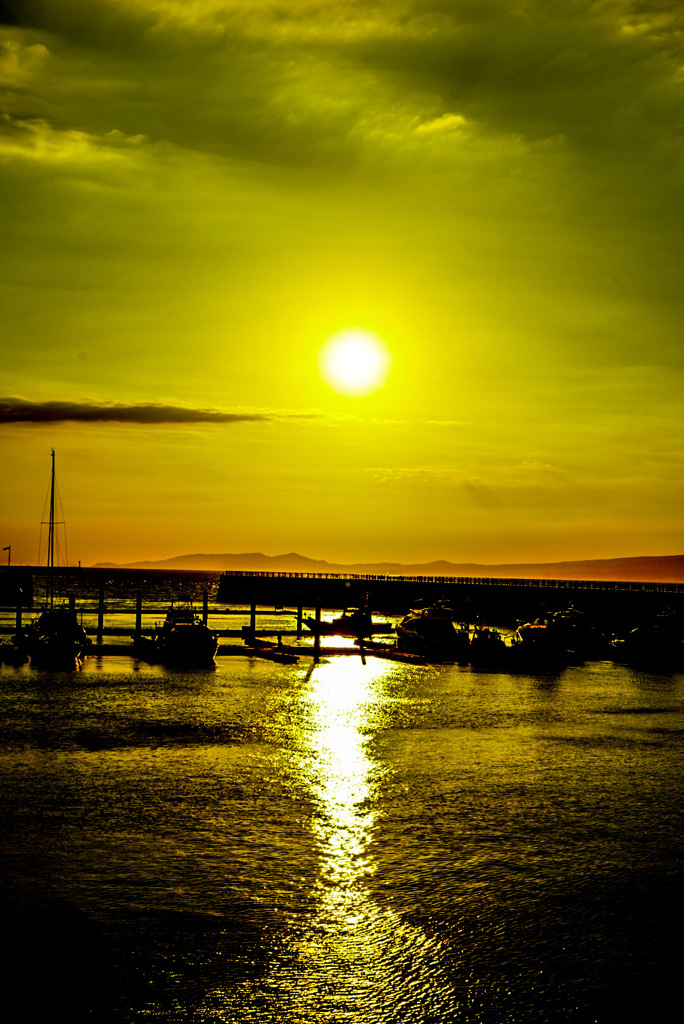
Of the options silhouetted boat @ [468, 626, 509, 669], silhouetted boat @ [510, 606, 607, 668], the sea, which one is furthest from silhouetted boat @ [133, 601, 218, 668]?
the sea

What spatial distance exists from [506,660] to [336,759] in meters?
41.9

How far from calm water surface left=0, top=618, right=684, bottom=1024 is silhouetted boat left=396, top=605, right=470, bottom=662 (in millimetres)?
34774

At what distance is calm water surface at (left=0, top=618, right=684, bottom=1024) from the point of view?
1543 cm

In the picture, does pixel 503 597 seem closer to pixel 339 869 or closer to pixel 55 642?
pixel 55 642

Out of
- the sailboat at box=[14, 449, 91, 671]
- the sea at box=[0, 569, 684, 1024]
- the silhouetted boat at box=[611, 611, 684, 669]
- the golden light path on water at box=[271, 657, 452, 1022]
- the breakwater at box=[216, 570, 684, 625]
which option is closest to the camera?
the golden light path on water at box=[271, 657, 452, 1022]

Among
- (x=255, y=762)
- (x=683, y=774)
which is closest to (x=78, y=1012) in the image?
(x=255, y=762)

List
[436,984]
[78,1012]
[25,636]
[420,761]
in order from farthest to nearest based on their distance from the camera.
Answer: [25,636], [420,761], [436,984], [78,1012]

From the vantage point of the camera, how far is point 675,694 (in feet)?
181

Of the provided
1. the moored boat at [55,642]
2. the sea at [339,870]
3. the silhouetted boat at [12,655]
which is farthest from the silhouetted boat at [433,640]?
the sea at [339,870]

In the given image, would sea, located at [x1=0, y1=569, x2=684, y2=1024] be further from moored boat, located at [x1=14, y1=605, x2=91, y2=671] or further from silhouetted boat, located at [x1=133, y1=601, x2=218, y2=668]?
silhouetted boat, located at [x1=133, y1=601, x2=218, y2=668]

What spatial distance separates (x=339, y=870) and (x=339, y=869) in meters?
0.08

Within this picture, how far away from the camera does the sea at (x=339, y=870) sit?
50.4 feet

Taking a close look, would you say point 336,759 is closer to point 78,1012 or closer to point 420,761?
point 420,761

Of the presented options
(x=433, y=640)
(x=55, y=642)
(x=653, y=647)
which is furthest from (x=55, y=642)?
(x=653, y=647)
